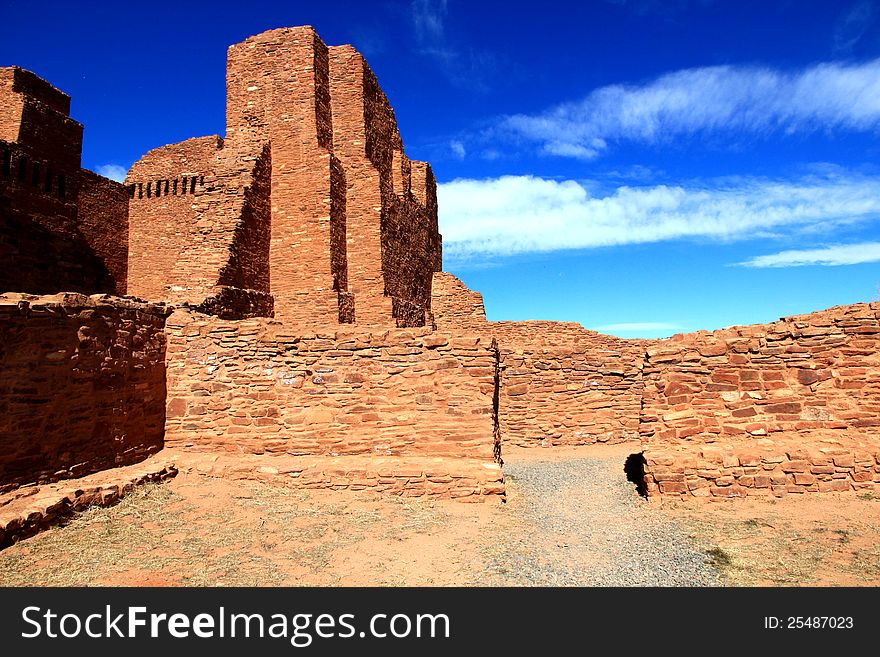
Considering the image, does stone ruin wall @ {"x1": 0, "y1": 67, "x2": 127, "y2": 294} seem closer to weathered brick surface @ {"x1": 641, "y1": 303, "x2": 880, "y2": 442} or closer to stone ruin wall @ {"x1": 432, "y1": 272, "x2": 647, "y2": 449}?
stone ruin wall @ {"x1": 432, "y1": 272, "x2": 647, "y2": 449}

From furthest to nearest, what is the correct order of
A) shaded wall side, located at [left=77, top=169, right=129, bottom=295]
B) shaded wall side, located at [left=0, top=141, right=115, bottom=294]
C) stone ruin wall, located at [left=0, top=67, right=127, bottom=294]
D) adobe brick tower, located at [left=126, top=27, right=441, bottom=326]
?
shaded wall side, located at [left=77, top=169, right=129, bottom=295] → stone ruin wall, located at [left=0, top=67, right=127, bottom=294] → shaded wall side, located at [left=0, top=141, right=115, bottom=294] → adobe brick tower, located at [left=126, top=27, right=441, bottom=326]

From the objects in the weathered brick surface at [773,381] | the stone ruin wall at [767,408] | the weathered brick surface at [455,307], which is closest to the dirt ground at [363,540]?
the stone ruin wall at [767,408]

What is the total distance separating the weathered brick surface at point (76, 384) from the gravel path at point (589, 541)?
5961mm

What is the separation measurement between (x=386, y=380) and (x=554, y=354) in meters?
6.54

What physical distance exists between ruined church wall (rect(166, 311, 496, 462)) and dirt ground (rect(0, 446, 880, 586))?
2.93 feet

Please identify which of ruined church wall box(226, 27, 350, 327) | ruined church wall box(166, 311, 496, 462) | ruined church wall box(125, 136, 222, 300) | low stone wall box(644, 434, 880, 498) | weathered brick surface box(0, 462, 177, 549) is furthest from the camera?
ruined church wall box(125, 136, 222, 300)

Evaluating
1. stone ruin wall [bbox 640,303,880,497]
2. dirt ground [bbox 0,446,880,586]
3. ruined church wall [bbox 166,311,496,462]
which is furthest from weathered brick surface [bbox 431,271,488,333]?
dirt ground [bbox 0,446,880,586]

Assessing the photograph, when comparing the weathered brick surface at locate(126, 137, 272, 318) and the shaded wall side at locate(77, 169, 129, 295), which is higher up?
the shaded wall side at locate(77, 169, 129, 295)

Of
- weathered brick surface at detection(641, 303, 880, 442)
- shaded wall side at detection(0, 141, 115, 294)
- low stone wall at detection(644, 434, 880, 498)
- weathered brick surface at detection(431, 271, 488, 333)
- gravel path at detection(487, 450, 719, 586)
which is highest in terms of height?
shaded wall side at detection(0, 141, 115, 294)

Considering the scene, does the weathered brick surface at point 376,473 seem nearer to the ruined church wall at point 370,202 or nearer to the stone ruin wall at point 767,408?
the stone ruin wall at point 767,408

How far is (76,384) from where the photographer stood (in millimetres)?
7695

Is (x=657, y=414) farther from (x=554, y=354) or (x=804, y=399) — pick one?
(x=554, y=354)

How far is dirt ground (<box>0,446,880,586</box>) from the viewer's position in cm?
525

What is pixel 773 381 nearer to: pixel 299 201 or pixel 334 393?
pixel 334 393
